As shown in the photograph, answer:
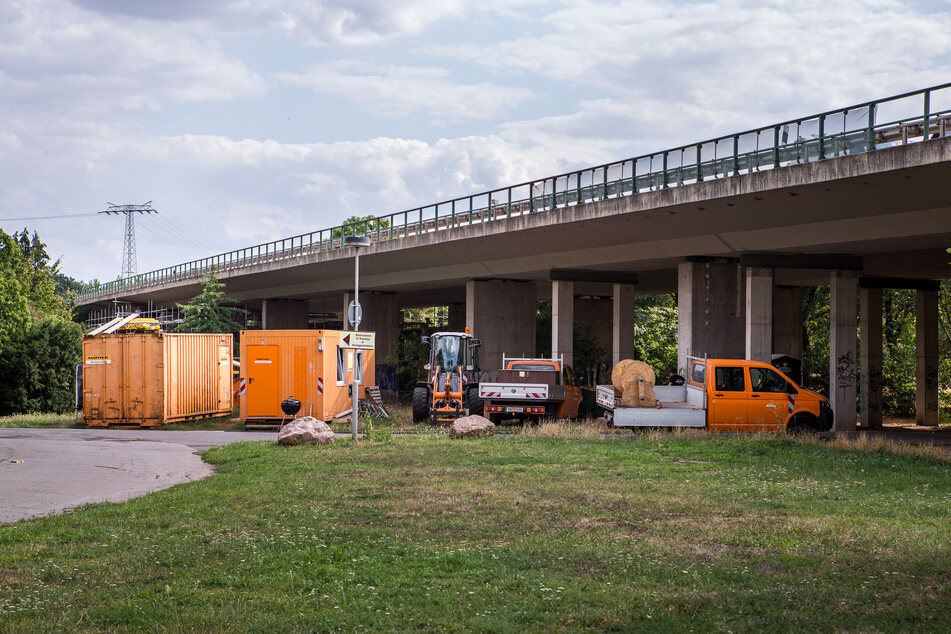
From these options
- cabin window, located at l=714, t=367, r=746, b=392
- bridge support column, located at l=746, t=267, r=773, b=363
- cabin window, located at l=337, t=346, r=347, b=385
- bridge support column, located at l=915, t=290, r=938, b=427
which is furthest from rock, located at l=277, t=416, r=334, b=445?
bridge support column, located at l=915, t=290, r=938, b=427

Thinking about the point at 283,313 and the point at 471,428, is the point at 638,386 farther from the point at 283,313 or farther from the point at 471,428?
the point at 283,313

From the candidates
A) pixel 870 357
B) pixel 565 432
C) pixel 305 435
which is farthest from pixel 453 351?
pixel 870 357

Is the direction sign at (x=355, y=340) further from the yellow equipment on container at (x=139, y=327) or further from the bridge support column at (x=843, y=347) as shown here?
the bridge support column at (x=843, y=347)

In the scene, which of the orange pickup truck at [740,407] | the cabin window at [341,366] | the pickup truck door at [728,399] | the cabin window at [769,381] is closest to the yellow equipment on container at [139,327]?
the cabin window at [341,366]

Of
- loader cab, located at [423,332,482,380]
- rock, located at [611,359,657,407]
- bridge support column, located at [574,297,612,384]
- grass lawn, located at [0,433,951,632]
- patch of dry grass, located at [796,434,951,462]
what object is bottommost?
patch of dry grass, located at [796,434,951,462]

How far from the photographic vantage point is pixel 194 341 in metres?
28.4

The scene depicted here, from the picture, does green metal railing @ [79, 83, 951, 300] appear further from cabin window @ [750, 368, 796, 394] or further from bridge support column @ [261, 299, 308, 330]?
bridge support column @ [261, 299, 308, 330]

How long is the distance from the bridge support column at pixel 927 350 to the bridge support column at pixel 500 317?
55.0ft

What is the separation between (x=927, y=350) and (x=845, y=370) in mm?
8863

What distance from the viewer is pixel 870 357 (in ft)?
109

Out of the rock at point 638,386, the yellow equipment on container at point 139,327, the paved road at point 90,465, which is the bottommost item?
the paved road at point 90,465

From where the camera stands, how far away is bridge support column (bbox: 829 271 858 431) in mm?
28859

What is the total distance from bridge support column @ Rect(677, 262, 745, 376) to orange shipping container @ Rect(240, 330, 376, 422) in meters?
12.4

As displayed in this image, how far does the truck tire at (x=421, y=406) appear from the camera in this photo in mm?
26391
